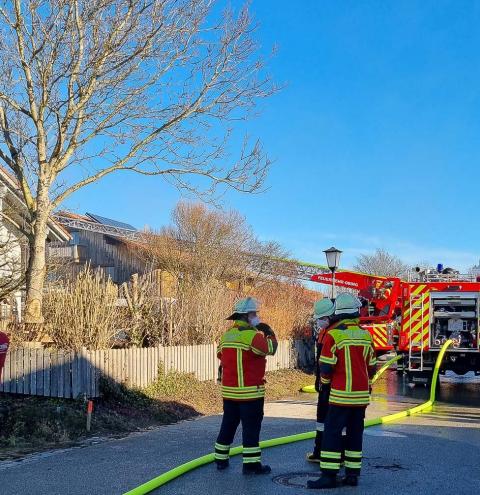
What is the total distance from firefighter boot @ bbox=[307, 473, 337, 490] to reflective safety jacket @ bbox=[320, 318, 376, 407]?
68cm

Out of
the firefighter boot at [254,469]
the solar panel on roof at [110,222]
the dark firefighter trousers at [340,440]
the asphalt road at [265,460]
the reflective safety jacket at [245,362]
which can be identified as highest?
the solar panel on roof at [110,222]

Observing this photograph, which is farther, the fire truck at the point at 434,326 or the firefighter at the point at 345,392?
the fire truck at the point at 434,326

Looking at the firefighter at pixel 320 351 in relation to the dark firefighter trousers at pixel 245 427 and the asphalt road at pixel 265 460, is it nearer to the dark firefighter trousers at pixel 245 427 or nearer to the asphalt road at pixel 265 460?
the asphalt road at pixel 265 460

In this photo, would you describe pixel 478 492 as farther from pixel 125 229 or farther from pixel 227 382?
pixel 125 229

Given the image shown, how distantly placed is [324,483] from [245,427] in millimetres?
979

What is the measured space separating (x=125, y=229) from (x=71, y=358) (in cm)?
3196

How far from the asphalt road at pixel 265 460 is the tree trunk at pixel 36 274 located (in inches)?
151

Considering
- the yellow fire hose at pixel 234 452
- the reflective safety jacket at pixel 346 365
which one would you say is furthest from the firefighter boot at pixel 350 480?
the yellow fire hose at pixel 234 452

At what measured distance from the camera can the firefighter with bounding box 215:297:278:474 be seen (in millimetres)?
6801

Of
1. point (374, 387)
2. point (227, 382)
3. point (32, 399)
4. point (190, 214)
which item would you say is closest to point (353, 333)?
point (227, 382)

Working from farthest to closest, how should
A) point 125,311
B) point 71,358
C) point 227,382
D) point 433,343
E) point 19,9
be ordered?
1. point 433,343
2. point 125,311
3. point 19,9
4. point 71,358
5. point 227,382

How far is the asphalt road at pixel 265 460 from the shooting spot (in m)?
6.40

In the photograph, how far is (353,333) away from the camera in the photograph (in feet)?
21.4

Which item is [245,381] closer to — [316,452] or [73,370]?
[316,452]
